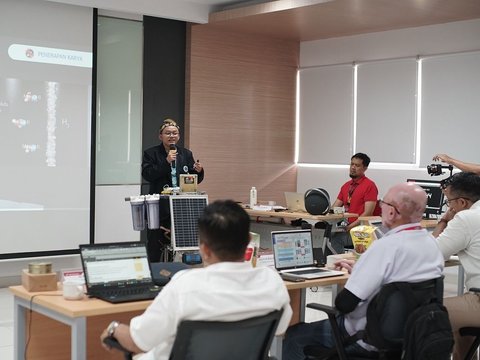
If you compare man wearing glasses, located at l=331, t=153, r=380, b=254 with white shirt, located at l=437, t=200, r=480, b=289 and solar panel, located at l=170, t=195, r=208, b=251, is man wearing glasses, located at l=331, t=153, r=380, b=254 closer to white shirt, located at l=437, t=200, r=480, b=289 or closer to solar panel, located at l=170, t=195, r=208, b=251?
solar panel, located at l=170, t=195, r=208, b=251

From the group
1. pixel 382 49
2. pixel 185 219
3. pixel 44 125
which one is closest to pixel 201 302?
pixel 185 219

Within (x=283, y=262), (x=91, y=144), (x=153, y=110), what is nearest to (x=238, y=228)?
(x=283, y=262)

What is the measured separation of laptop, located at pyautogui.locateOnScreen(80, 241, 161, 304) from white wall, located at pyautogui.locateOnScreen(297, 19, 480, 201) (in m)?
5.81

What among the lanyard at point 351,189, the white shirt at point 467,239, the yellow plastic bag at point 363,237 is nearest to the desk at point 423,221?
the lanyard at point 351,189

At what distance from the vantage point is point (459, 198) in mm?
4637

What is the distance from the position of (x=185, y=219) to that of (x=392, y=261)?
2.42 m

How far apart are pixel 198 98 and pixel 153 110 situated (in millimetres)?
648

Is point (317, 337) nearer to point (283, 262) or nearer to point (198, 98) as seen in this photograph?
point (283, 262)

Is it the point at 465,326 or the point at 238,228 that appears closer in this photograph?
the point at 238,228

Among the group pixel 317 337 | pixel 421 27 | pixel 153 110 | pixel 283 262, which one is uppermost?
pixel 421 27

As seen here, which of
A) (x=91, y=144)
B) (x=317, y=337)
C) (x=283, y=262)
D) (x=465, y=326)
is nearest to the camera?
(x=317, y=337)

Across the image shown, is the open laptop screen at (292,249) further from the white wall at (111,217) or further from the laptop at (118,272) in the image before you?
the white wall at (111,217)

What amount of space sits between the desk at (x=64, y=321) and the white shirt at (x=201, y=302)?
58 cm

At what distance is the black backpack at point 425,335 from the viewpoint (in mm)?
3369
